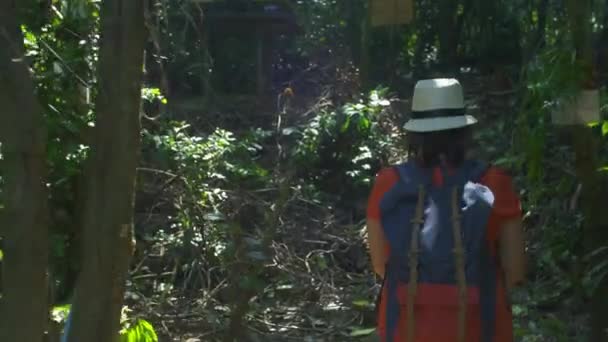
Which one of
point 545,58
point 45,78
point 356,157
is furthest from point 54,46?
point 356,157

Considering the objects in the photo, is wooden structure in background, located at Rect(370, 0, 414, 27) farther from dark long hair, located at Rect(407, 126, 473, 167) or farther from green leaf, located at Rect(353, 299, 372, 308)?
dark long hair, located at Rect(407, 126, 473, 167)

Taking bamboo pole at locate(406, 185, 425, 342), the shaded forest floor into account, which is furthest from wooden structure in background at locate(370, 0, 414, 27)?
bamboo pole at locate(406, 185, 425, 342)

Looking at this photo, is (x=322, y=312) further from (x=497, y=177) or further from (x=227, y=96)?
(x=227, y=96)

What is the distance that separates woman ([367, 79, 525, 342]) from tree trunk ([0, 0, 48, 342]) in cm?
110

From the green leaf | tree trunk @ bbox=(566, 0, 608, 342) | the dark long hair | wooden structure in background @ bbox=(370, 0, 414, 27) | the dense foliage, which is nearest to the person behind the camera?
the dark long hair

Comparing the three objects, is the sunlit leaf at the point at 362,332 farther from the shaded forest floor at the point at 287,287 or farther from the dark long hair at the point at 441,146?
the dark long hair at the point at 441,146

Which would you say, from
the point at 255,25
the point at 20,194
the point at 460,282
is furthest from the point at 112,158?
the point at 255,25

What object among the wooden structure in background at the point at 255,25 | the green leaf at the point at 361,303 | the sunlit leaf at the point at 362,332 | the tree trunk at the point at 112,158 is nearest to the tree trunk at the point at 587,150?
the tree trunk at the point at 112,158

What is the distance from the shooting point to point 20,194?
3447 mm

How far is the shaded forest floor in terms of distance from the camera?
7039 millimetres

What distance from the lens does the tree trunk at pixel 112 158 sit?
369 centimetres

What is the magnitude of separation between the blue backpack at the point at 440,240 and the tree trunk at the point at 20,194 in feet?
3.72

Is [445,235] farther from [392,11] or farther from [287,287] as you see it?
[287,287]

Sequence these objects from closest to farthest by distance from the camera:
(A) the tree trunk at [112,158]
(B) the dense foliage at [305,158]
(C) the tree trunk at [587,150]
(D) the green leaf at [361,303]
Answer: (A) the tree trunk at [112,158] < (C) the tree trunk at [587,150] < (B) the dense foliage at [305,158] < (D) the green leaf at [361,303]
